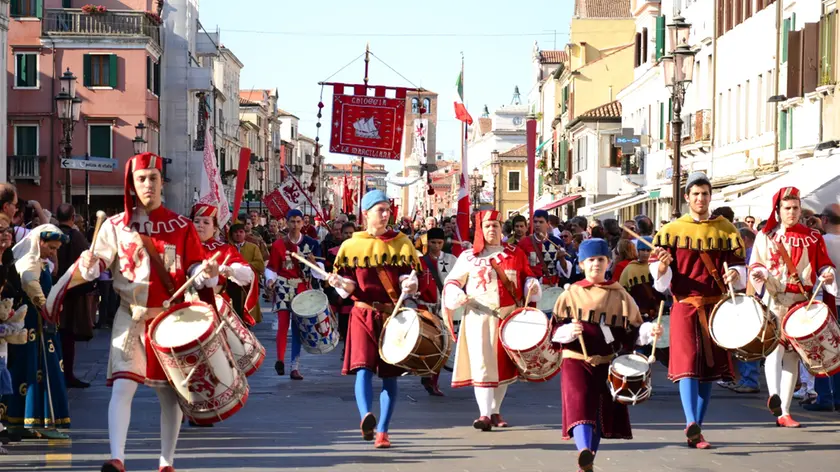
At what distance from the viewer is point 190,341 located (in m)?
7.80

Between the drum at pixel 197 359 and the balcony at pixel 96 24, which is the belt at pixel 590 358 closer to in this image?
the drum at pixel 197 359

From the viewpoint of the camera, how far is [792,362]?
1126cm

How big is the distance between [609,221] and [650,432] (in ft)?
28.5

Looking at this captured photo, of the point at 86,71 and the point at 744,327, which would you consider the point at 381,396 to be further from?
the point at 86,71

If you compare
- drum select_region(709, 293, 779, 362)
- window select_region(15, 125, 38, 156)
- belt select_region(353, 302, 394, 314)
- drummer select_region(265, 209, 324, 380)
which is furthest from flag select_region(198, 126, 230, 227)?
window select_region(15, 125, 38, 156)

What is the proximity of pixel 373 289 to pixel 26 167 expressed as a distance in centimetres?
4463

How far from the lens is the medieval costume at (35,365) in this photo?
33.1ft

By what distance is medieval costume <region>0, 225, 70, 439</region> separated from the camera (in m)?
10.1

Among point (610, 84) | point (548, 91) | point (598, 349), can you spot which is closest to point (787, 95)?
point (598, 349)

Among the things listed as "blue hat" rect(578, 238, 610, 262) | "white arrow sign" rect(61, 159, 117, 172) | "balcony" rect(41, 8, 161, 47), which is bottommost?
"blue hat" rect(578, 238, 610, 262)

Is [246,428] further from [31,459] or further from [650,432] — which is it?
[650,432]

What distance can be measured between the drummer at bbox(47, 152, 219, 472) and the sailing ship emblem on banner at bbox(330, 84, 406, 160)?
65.1ft

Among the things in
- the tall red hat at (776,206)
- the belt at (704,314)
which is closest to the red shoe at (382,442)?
the belt at (704,314)

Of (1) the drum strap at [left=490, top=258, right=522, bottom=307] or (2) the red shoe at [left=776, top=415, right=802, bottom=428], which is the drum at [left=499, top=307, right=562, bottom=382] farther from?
(2) the red shoe at [left=776, top=415, right=802, bottom=428]
